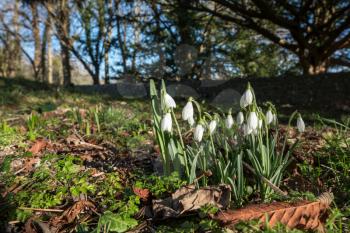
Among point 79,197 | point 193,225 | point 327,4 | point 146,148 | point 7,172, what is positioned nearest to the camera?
point 193,225

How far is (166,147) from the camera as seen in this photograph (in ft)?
6.34

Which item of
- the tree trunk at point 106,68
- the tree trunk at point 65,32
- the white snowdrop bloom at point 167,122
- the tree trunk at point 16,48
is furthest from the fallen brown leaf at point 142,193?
the tree trunk at point 16,48

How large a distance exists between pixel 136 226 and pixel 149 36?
1038 cm

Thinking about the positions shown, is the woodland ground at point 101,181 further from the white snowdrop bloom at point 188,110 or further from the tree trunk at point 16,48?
→ the tree trunk at point 16,48

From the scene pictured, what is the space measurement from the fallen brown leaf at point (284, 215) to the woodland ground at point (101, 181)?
5cm

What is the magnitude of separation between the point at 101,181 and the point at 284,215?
3.31 feet

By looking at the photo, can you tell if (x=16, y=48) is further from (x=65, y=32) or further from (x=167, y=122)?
(x=167, y=122)

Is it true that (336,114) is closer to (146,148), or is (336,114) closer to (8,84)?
(146,148)

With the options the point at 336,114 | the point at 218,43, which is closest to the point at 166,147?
the point at 336,114

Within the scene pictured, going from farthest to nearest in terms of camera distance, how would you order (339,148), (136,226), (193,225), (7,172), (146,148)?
(146,148)
(339,148)
(7,172)
(136,226)
(193,225)

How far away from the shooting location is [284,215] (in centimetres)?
145

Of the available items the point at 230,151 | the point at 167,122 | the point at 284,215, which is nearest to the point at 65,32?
the point at 230,151

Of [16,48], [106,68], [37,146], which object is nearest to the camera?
[37,146]

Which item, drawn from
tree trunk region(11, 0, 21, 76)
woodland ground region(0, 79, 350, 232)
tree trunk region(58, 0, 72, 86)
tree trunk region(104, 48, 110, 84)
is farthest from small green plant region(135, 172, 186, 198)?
tree trunk region(11, 0, 21, 76)
